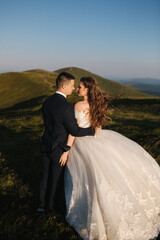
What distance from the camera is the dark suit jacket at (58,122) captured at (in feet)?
12.5

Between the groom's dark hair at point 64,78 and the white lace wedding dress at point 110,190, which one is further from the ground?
the groom's dark hair at point 64,78

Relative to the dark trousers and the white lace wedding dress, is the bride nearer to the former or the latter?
the white lace wedding dress

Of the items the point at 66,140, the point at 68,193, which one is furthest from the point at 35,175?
the point at 66,140

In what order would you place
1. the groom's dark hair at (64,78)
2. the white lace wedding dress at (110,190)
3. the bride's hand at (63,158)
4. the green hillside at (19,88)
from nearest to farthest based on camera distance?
the white lace wedding dress at (110,190)
the groom's dark hair at (64,78)
the bride's hand at (63,158)
the green hillside at (19,88)

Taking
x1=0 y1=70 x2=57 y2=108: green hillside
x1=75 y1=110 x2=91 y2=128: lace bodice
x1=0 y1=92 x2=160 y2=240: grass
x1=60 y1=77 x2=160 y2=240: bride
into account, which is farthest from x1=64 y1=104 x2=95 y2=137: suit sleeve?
x1=0 y1=70 x2=57 y2=108: green hillside

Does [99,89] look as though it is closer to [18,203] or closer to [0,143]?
[18,203]

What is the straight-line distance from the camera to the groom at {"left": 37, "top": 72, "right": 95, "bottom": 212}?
12.6ft

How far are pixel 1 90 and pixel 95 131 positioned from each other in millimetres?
68825

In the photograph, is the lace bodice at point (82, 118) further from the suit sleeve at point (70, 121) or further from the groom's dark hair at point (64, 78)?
the groom's dark hair at point (64, 78)

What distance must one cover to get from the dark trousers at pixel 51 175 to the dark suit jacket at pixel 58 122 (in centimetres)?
21

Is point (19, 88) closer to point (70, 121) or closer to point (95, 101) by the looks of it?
point (95, 101)

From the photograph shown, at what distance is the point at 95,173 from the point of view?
3.96m

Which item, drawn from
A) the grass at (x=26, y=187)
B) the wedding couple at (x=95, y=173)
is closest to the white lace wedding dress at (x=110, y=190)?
the wedding couple at (x=95, y=173)

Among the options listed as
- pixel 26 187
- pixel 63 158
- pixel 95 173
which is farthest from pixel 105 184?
pixel 26 187
